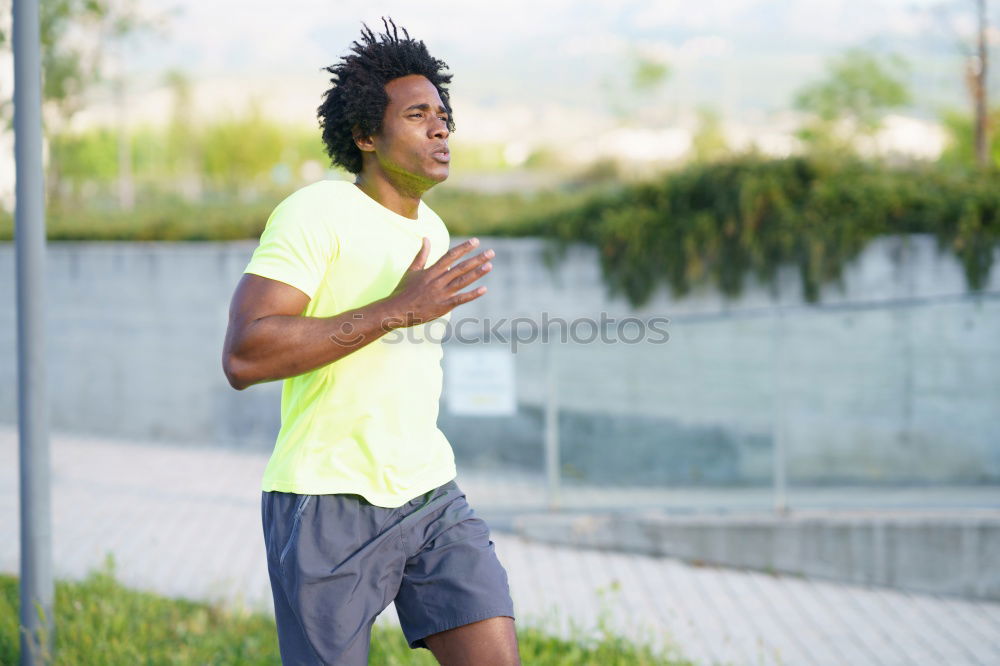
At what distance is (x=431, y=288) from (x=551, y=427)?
5299 mm

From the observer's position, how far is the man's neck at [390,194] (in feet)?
9.18

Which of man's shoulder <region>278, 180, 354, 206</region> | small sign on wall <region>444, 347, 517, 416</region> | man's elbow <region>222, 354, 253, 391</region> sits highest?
man's shoulder <region>278, 180, 354, 206</region>

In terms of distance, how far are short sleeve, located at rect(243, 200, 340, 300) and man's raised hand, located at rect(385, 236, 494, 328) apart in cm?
18

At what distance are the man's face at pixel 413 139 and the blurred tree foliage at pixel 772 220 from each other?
6385 millimetres

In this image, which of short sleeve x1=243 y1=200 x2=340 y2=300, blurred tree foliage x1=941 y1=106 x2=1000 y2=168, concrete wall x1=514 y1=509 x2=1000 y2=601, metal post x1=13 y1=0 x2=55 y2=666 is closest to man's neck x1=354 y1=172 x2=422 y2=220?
short sleeve x1=243 y1=200 x2=340 y2=300

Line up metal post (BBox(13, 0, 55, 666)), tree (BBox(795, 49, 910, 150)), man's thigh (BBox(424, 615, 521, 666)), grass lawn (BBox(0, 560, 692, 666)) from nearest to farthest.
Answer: man's thigh (BBox(424, 615, 521, 666)) < metal post (BBox(13, 0, 55, 666)) < grass lawn (BBox(0, 560, 692, 666)) < tree (BBox(795, 49, 910, 150))

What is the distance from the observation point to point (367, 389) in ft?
8.80

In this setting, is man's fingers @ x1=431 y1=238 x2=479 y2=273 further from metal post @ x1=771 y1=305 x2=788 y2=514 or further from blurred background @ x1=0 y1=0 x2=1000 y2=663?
metal post @ x1=771 y1=305 x2=788 y2=514

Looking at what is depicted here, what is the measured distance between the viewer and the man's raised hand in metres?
2.53

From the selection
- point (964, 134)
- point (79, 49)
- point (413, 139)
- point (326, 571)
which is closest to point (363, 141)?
point (413, 139)

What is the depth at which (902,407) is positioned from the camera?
24.1 ft

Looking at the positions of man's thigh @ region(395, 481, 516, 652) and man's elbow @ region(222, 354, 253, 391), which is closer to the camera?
man's elbow @ region(222, 354, 253, 391)

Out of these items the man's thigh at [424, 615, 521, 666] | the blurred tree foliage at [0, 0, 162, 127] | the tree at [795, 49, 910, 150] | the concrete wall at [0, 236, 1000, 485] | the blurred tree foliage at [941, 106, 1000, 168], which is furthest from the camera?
the tree at [795, 49, 910, 150]

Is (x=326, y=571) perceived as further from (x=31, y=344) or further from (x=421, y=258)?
(x=31, y=344)
